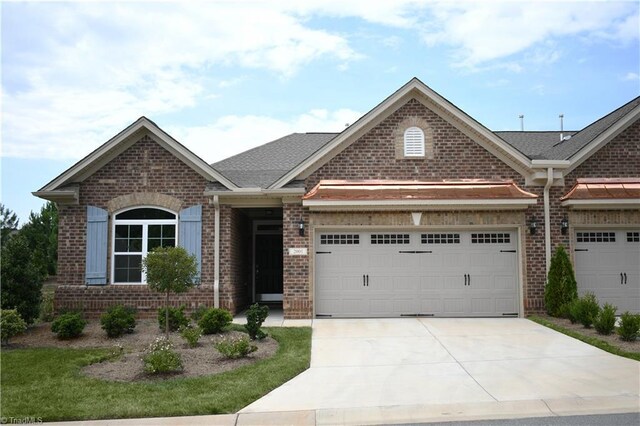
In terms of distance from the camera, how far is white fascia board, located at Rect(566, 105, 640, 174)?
15.0 meters

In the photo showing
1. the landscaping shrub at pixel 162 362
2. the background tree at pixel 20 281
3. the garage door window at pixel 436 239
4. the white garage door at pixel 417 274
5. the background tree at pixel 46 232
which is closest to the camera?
the landscaping shrub at pixel 162 362

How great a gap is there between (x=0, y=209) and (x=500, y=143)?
104 feet

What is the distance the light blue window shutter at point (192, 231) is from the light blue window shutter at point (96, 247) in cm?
198

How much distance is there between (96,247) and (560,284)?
466 inches

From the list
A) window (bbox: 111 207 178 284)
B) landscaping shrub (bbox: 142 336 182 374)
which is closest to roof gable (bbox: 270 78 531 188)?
window (bbox: 111 207 178 284)

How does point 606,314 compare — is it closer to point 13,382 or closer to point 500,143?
point 500,143

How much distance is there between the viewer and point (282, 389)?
856cm

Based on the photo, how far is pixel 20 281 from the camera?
42.0 ft

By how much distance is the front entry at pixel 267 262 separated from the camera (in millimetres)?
18875

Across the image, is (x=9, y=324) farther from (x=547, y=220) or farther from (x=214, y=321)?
(x=547, y=220)

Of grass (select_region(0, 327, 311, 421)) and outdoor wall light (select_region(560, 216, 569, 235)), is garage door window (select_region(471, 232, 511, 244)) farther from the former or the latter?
grass (select_region(0, 327, 311, 421))

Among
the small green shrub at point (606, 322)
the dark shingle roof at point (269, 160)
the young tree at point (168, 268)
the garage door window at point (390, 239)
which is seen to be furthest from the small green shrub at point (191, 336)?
the small green shrub at point (606, 322)

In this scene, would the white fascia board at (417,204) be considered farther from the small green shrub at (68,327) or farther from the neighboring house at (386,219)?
the small green shrub at (68,327)

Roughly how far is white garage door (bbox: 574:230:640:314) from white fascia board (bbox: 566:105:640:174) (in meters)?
1.89
